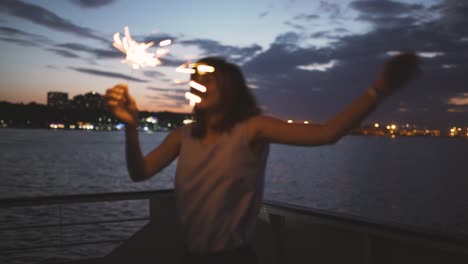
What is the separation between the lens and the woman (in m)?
1.25

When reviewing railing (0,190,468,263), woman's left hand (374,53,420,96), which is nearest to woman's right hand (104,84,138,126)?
woman's left hand (374,53,420,96)

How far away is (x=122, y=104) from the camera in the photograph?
1.39m

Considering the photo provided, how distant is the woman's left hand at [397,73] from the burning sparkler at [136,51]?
72cm

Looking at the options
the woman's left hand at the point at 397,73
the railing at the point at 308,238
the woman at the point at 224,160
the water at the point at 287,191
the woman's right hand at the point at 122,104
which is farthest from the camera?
the water at the point at 287,191

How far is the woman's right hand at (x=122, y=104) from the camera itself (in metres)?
1.36

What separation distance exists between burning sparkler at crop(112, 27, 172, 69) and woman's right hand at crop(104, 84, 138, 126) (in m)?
0.10

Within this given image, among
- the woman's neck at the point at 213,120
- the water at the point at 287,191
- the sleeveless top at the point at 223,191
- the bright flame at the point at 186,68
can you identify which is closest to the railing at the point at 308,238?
the sleeveless top at the point at 223,191

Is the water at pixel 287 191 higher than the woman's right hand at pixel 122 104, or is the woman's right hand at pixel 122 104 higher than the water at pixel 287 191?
the woman's right hand at pixel 122 104

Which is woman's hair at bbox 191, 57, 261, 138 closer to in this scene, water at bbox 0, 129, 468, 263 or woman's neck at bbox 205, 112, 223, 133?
woman's neck at bbox 205, 112, 223, 133

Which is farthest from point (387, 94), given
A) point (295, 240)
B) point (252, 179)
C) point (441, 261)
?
point (295, 240)

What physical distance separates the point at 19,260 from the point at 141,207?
9130 mm

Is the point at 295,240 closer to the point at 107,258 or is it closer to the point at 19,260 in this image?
the point at 107,258

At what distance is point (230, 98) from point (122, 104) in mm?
348

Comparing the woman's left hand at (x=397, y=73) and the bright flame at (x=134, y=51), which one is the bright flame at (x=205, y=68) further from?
the woman's left hand at (x=397, y=73)
